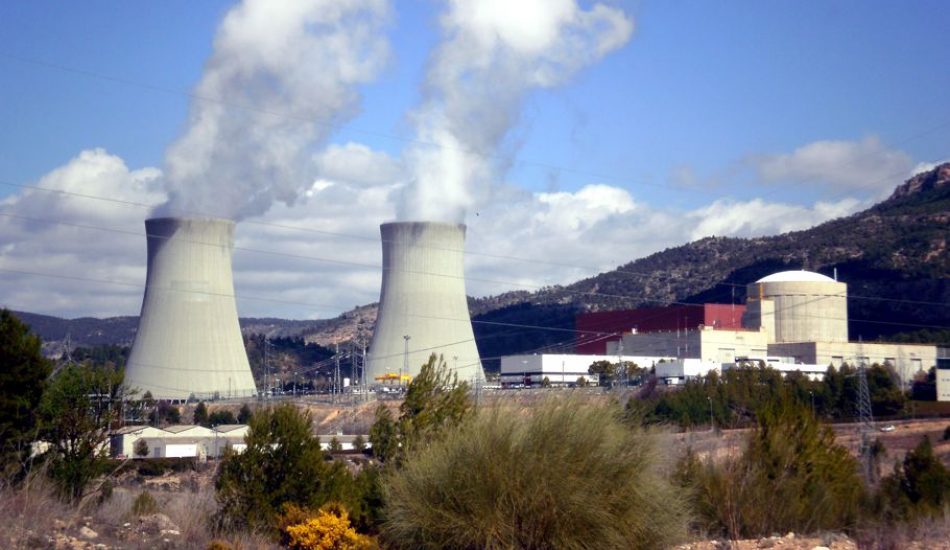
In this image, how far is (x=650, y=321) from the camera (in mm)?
51406

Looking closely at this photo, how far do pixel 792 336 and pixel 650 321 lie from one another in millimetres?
6971

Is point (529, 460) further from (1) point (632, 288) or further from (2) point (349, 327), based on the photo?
(2) point (349, 327)

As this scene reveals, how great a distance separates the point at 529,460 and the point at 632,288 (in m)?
72.7

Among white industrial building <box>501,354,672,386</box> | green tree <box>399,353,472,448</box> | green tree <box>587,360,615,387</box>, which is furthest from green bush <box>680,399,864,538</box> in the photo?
white industrial building <box>501,354,672,386</box>

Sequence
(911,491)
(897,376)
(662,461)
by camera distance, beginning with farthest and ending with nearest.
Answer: (897,376), (911,491), (662,461)

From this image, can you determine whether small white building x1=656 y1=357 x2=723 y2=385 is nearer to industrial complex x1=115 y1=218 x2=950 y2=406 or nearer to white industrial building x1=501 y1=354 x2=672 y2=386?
industrial complex x1=115 y1=218 x2=950 y2=406

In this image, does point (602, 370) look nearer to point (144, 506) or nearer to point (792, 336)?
point (792, 336)

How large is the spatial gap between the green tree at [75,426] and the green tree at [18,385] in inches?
5.9

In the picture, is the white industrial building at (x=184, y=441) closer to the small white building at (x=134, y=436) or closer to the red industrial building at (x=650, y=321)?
the small white building at (x=134, y=436)

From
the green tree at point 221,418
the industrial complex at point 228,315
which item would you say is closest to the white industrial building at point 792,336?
the industrial complex at point 228,315

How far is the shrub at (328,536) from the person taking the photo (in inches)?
385

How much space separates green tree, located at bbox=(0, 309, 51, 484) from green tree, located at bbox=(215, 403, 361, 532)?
2.20m

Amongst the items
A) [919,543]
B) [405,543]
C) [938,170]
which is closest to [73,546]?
[405,543]

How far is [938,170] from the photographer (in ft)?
282
